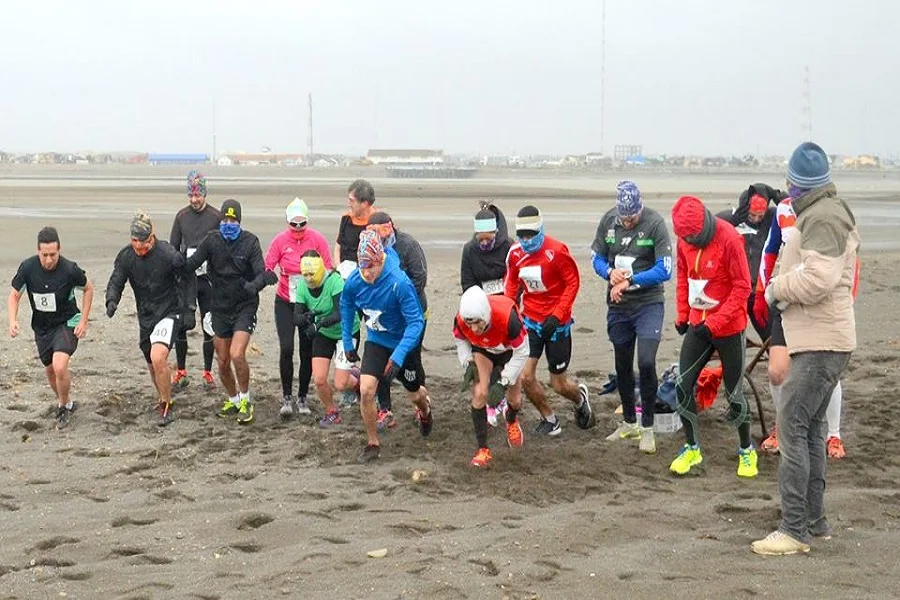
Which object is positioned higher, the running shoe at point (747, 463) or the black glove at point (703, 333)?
the black glove at point (703, 333)

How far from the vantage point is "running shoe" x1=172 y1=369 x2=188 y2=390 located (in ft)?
33.8

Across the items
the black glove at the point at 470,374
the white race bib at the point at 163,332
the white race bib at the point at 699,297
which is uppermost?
the white race bib at the point at 699,297

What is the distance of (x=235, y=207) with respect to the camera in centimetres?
948

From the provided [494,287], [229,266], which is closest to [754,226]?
[494,287]

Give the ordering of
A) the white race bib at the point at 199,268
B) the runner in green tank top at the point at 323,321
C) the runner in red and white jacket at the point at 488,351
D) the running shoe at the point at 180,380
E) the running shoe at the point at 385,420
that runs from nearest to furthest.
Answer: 1. the runner in red and white jacket at the point at 488,351
2. the runner in green tank top at the point at 323,321
3. the running shoe at the point at 385,420
4. the white race bib at the point at 199,268
5. the running shoe at the point at 180,380

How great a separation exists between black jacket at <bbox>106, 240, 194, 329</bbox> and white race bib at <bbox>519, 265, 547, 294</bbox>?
10.5 feet

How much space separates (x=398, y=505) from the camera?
271 inches

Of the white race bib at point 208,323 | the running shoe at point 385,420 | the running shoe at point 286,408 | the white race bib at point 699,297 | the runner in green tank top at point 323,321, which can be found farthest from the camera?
the white race bib at point 208,323

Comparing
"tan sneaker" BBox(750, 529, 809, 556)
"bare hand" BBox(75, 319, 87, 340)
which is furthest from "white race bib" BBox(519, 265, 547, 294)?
"bare hand" BBox(75, 319, 87, 340)

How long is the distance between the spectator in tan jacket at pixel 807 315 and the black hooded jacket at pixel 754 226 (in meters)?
3.52

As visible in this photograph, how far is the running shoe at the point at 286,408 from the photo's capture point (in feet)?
30.3

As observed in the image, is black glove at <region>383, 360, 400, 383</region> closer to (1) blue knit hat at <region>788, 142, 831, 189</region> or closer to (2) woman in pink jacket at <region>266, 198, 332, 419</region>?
(2) woman in pink jacket at <region>266, 198, 332, 419</region>

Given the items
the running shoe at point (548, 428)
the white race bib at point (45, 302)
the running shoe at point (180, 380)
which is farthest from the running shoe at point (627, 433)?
the white race bib at point (45, 302)

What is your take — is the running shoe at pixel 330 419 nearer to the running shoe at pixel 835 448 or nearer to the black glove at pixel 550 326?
the black glove at pixel 550 326
